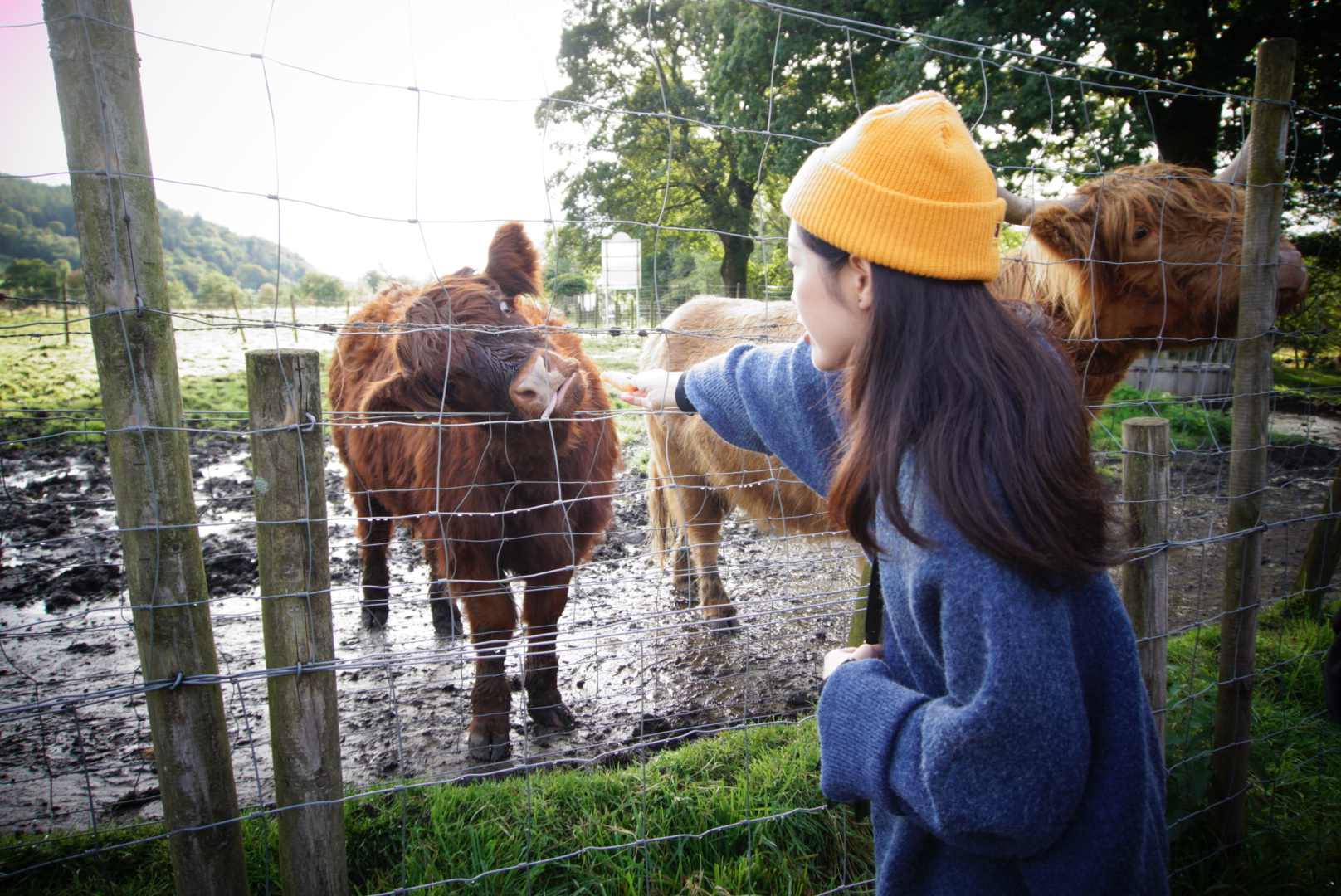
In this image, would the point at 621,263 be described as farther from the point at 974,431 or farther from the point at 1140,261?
the point at 974,431

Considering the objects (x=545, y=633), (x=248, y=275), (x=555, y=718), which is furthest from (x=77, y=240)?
(x=555, y=718)

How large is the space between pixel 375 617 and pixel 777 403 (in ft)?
12.7

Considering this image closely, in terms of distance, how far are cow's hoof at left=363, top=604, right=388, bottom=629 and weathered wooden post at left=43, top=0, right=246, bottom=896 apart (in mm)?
2987

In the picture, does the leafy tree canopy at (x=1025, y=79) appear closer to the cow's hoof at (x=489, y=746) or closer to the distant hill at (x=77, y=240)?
the distant hill at (x=77, y=240)

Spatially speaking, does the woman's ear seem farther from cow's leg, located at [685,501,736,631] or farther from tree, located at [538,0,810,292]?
tree, located at [538,0,810,292]

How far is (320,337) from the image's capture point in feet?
40.3

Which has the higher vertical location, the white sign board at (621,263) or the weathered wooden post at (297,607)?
the white sign board at (621,263)

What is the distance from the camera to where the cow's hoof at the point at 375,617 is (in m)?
4.44

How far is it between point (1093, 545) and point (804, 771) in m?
1.85

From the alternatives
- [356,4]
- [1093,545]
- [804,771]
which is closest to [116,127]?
[356,4]

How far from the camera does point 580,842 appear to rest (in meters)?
2.25

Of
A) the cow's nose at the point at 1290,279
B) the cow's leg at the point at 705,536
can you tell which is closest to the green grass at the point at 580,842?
the cow's leg at the point at 705,536

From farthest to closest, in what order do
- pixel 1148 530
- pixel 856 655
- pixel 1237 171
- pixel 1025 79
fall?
1. pixel 1025 79
2. pixel 1237 171
3. pixel 1148 530
4. pixel 856 655

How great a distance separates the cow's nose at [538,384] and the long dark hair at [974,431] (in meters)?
1.60
